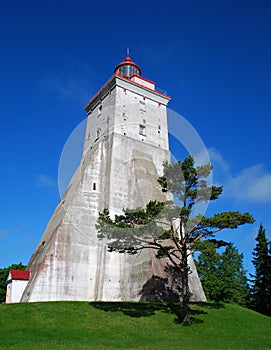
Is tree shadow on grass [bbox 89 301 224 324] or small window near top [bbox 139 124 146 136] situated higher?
small window near top [bbox 139 124 146 136]

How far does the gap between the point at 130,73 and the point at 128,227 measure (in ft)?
86.6

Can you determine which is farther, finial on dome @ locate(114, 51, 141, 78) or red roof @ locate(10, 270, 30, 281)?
finial on dome @ locate(114, 51, 141, 78)

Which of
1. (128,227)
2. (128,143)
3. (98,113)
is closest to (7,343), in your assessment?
(128,227)

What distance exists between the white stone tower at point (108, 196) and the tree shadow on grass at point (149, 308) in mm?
2004

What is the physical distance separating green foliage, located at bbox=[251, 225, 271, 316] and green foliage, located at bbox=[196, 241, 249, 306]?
2.58 meters

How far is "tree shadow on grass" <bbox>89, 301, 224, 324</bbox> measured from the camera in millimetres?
20525

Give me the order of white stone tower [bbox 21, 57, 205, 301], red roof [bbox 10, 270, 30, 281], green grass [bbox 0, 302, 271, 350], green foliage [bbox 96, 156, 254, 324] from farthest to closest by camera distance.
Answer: red roof [bbox 10, 270, 30, 281] → white stone tower [bbox 21, 57, 205, 301] → green foliage [bbox 96, 156, 254, 324] → green grass [bbox 0, 302, 271, 350]

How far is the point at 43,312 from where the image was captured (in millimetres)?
19547

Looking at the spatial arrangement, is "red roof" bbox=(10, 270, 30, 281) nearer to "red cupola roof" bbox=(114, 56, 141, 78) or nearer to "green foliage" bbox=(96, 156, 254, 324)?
"green foliage" bbox=(96, 156, 254, 324)

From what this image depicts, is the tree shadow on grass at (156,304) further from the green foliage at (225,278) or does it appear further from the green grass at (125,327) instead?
the green foliage at (225,278)

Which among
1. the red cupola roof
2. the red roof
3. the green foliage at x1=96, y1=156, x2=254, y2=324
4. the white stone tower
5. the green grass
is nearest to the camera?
the green grass

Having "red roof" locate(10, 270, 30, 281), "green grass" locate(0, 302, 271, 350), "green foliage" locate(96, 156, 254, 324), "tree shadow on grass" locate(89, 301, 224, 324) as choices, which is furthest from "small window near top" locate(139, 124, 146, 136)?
"green grass" locate(0, 302, 271, 350)

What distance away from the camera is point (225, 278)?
148 ft

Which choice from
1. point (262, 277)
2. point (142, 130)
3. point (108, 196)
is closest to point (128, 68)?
point (142, 130)
